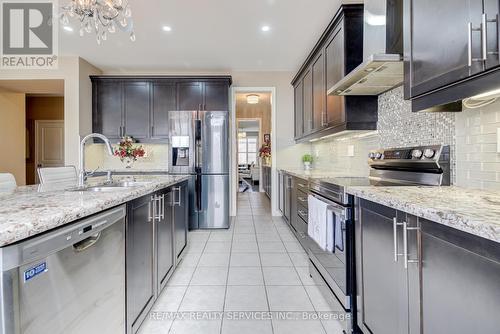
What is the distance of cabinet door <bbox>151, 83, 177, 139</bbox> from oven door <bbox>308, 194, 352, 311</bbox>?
137 inches

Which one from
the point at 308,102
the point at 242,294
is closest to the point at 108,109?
the point at 308,102

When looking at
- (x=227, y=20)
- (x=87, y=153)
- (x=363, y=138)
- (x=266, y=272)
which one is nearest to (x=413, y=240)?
(x=266, y=272)

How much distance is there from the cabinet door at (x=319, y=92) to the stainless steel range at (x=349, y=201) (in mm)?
1176

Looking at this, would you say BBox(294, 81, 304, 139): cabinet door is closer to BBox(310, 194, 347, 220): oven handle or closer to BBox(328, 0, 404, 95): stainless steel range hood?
BBox(328, 0, 404, 95): stainless steel range hood

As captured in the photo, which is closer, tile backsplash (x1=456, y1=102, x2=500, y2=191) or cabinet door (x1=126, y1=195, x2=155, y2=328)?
tile backsplash (x1=456, y1=102, x2=500, y2=191)

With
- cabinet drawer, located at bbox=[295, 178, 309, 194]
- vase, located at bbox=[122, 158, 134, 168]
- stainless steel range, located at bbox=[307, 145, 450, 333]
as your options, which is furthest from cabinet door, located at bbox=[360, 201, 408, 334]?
vase, located at bbox=[122, 158, 134, 168]

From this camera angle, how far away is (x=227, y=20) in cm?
328

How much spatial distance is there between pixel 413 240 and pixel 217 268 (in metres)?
2.06

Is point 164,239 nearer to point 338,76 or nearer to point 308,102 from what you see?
point 338,76

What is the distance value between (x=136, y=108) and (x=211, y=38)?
1917 millimetres

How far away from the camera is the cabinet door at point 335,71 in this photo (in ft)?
8.53

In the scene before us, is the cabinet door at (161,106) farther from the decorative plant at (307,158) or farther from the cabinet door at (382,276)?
the cabinet door at (382,276)

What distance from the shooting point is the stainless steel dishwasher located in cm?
78

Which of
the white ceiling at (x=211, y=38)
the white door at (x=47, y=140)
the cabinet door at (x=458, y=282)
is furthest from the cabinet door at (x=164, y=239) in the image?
the white door at (x=47, y=140)
